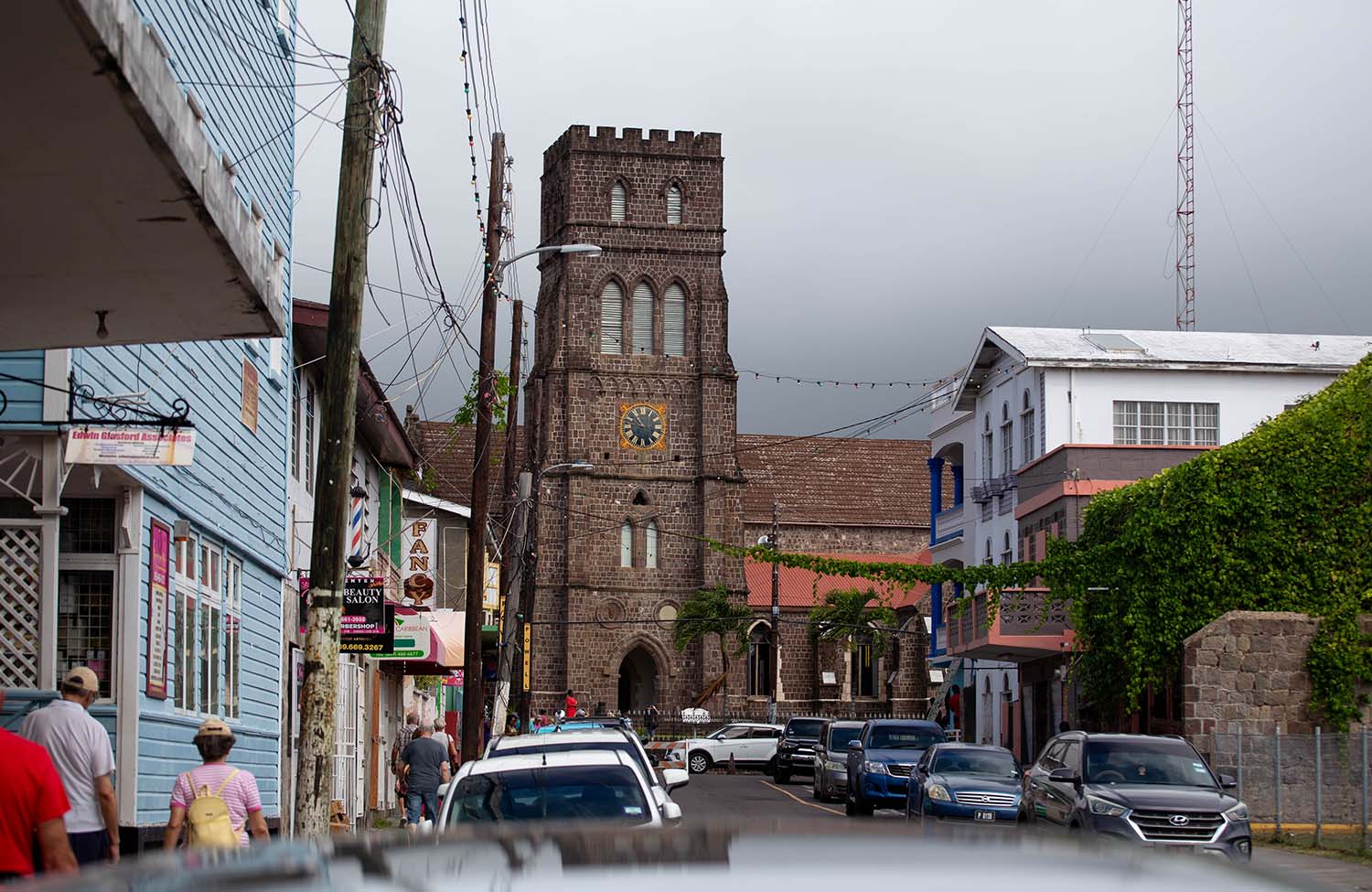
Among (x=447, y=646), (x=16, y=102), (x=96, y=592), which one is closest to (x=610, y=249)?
(x=447, y=646)

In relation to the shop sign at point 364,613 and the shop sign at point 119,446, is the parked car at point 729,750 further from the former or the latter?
the shop sign at point 119,446

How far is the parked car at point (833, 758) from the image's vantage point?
1377 inches

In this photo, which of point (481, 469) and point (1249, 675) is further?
point (1249, 675)

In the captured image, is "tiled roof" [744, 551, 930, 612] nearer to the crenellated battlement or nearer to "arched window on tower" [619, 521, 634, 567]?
"arched window on tower" [619, 521, 634, 567]

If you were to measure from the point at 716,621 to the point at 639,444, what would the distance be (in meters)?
9.19

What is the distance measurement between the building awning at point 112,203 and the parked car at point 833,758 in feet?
82.0

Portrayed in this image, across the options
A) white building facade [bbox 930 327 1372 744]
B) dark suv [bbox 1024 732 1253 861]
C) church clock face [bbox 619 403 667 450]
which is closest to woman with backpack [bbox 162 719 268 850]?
dark suv [bbox 1024 732 1253 861]

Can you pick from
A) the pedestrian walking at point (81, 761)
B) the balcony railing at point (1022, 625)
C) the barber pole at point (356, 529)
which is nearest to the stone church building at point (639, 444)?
the balcony railing at point (1022, 625)

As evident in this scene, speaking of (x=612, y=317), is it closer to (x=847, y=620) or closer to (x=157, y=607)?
(x=847, y=620)

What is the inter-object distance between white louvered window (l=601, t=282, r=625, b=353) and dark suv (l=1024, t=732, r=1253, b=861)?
6125cm

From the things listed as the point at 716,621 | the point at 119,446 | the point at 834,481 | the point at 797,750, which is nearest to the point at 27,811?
the point at 119,446

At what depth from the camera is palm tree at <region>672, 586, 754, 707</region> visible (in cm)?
7800

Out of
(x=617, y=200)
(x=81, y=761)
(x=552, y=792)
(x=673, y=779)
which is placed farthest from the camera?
(x=617, y=200)

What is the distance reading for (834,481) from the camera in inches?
3856
